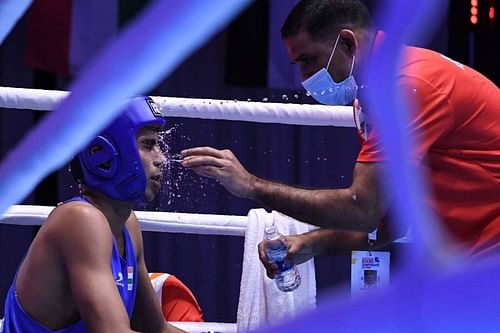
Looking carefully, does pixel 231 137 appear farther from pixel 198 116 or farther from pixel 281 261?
pixel 281 261

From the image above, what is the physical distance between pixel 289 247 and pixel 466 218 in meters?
0.52

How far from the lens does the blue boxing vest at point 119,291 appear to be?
6.40ft

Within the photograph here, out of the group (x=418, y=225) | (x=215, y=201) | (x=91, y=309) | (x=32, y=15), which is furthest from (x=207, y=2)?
(x=32, y=15)

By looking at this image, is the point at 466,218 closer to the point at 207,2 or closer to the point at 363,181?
the point at 363,181

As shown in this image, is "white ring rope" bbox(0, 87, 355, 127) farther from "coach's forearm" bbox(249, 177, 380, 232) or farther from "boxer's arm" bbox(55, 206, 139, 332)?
"boxer's arm" bbox(55, 206, 139, 332)

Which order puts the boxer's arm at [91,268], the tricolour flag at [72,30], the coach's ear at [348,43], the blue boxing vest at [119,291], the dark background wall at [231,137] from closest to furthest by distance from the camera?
→ 1. the boxer's arm at [91,268]
2. the blue boxing vest at [119,291]
3. the coach's ear at [348,43]
4. the tricolour flag at [72,30]
5. the dark background wall at [231,137]

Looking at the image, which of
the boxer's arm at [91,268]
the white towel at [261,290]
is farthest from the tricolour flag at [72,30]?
the boxer's arm at [91,268]

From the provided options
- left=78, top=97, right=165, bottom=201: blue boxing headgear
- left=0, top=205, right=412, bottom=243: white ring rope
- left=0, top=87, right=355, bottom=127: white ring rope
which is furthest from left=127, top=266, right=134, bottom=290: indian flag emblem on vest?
left=0, top=87, right=355, bottom=127: white ring rope

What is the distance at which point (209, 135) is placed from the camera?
4.28 meters

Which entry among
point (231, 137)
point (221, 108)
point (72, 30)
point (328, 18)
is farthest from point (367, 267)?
point (72, 30)

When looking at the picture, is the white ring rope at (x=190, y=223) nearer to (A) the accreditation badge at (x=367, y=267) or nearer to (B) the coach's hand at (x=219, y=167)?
(A) the accreditation badge at (x=367, y=267)

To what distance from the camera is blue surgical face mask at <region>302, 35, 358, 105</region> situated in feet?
7.25

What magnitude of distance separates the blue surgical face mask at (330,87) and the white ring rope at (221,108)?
0.33 meters

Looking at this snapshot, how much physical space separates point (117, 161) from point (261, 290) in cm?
66
